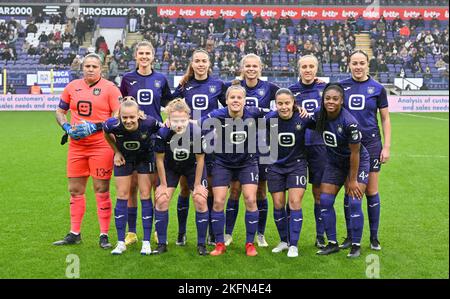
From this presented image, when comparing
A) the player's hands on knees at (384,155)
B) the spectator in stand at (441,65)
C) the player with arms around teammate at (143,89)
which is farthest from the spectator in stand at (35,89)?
the player's hands on knees at (384,155)

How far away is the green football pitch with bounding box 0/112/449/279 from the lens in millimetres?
Result: 5316

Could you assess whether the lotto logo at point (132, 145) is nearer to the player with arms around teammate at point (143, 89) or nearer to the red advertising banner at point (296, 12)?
the player with arms around teammate at point (143, 89)

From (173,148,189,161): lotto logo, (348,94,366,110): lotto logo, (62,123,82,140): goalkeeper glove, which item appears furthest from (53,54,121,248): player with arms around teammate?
(348,94,366,110): lotto logo

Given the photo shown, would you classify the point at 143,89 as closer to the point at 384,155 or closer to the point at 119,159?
the point at 119,159

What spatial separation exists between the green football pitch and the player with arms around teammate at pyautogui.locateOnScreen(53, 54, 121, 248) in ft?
1.87

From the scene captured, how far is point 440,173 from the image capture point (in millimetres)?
10906

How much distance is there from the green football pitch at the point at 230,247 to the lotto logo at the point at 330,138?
3.59ft

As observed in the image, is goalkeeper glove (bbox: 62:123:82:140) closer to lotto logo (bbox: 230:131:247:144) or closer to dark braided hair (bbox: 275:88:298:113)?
lotto logo (bbox: 230:131:247:144)

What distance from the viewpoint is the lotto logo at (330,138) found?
574cm

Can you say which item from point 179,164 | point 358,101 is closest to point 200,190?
point 179,164

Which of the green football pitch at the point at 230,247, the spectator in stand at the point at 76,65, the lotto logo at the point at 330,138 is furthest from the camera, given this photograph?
the spectator in stand at the point at 76,65

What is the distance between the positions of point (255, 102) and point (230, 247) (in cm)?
154

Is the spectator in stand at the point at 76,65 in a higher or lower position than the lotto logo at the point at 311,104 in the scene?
higher

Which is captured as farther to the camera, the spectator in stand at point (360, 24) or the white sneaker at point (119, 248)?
the spectator in stand at point (360, 24)
